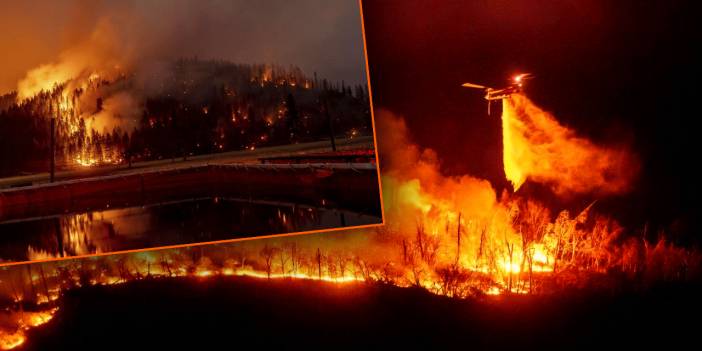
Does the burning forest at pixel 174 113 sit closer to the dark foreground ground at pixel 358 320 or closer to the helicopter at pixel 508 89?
the helicopter at pixel 508 89

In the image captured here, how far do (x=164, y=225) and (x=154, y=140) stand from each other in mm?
647

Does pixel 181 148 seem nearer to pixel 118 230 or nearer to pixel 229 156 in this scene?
pixel 229 156

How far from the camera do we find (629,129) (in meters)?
3.68

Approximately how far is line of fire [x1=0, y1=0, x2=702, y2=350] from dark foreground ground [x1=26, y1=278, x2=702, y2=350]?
2 centimetres

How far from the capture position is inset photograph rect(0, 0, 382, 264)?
3.42m

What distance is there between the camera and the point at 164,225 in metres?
3.50

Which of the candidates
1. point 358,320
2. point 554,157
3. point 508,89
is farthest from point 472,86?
point 358,320

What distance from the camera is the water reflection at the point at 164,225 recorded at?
347cm

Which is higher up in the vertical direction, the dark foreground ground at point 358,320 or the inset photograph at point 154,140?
the inset photograph at point 154,140

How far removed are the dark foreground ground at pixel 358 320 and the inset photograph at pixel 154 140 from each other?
0.49 metres

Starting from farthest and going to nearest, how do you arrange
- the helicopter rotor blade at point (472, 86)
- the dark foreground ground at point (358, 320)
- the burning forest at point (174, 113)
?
the helicopter rotor blade at point (472, 86) → the burning forest at point (174, 113) → the dark foreground ground at point (358, 320)

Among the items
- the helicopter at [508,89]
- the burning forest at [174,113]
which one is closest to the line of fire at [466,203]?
the helicopter at [508,89]

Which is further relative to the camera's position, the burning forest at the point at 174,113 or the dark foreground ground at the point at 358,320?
the burning forest at the point at 174,113

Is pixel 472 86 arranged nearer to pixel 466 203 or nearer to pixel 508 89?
pixel 508 89
